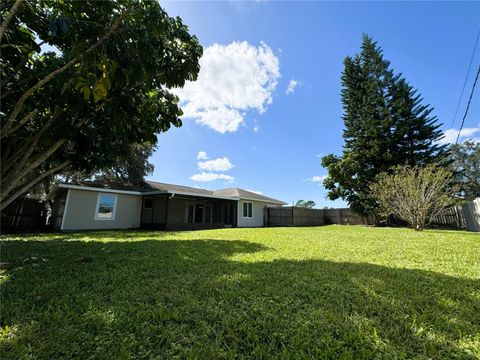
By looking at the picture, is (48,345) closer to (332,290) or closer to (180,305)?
(180,305)

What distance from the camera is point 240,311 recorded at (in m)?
2.50

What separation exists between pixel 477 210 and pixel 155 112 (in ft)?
54.8

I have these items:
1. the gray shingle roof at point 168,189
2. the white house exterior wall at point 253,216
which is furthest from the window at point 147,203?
the white house exterior wall at point 253,216

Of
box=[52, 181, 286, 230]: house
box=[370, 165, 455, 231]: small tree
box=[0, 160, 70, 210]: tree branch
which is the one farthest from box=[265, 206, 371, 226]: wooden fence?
box=[0, 160, 70, 210]: tree branch

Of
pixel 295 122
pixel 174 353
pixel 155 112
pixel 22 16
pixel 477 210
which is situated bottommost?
pixel 174 353

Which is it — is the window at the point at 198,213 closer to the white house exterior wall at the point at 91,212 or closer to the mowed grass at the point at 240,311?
the white house exterior wall at the point at 91,212

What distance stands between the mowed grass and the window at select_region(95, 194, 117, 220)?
376 inches

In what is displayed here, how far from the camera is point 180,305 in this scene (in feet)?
8.64

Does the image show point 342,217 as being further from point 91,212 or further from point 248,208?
point 91,212

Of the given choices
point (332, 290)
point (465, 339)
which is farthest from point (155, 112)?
point (465, 339)

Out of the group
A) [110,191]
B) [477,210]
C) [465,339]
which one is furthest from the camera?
[110,191]

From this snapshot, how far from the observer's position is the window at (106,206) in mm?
13307

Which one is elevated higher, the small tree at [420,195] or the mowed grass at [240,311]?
the small tree at [420,195]

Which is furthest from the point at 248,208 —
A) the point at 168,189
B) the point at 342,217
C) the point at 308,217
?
the point at 342,217
